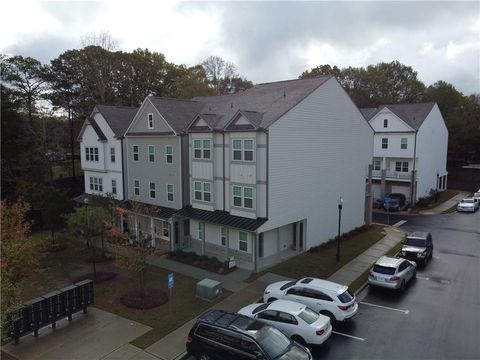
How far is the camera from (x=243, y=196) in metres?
24.0

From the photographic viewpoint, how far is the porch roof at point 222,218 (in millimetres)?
22875

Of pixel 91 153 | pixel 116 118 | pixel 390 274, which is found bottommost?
pixel 390 274

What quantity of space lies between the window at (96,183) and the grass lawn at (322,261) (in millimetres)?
20137

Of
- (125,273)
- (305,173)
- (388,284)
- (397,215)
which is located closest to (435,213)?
(397,215)

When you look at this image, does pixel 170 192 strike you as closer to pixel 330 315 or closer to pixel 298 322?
pixel 330 315

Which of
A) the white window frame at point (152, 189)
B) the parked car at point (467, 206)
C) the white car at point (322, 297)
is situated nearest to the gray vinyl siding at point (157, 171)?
the white window frame at point (152, 189)

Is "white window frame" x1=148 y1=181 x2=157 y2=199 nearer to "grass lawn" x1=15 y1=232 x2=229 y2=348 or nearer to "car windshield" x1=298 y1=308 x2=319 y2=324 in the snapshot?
"grass lawn" x1=15 y1=232 x2=229 y2=348

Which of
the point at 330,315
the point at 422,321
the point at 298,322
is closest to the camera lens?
the point at 298,322

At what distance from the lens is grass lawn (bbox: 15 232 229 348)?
54.6ft

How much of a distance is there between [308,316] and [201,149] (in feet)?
49.4

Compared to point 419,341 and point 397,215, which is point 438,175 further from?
point 419,341

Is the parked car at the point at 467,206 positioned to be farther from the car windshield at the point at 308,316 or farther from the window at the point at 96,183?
the window at the point at 96,183

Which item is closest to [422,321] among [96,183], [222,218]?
[222,218]

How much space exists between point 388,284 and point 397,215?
24200 mm
